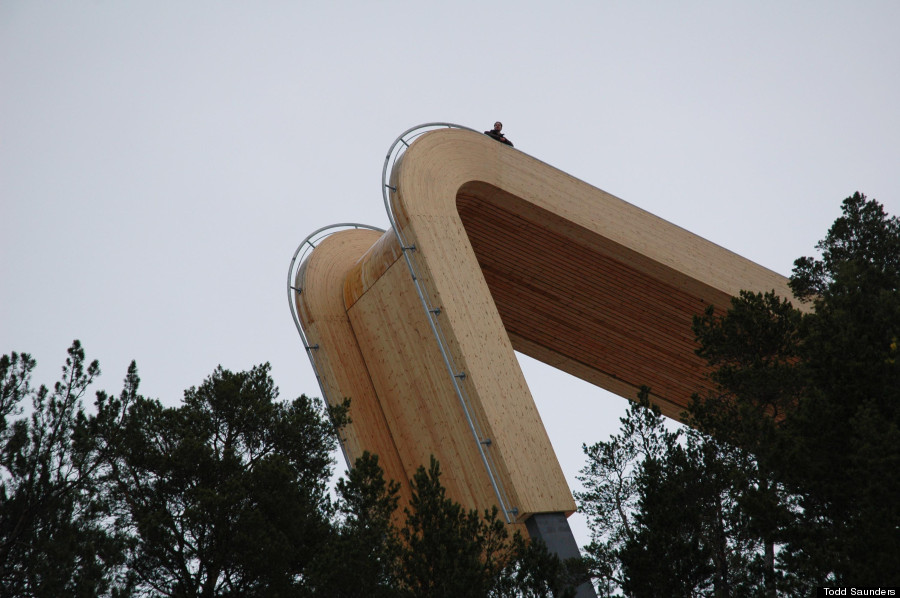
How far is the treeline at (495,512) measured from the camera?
780 cm

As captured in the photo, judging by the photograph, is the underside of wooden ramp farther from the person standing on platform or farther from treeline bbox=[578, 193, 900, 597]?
treeline bbox=[578, 193, 900, 597]

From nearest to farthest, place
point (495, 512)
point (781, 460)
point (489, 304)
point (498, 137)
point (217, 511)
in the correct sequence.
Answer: point (781, 460), point (495, 512), point (217, 511), point (489, 304), point (498, 137)

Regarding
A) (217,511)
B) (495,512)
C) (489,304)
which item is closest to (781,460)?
(495,512)

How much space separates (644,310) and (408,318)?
466 cm

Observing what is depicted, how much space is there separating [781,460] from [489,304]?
5661 mm

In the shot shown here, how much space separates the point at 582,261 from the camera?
15148mm

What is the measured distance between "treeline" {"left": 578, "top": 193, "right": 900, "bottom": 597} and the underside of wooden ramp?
1776 mm

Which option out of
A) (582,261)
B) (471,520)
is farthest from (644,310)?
(471,520)

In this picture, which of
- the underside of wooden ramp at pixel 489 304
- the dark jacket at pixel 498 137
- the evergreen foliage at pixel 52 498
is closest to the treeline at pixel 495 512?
the evergreen foliage at pixel 52 498

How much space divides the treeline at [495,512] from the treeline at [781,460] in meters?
0.02

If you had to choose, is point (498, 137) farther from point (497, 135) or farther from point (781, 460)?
point (781, 460)

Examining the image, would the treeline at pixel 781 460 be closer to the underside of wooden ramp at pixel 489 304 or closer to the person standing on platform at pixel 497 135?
Answer: the underside of wooden ramp at pixel 489 304

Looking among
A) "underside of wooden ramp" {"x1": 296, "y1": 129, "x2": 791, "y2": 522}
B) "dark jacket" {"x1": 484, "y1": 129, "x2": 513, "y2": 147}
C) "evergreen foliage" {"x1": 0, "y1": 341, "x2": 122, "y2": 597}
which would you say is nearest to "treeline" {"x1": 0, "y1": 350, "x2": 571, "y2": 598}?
"evergreen foliage" {"x1": 0, "y1": 341, "x2": 122, "y2": 597}

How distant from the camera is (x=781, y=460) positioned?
319 inches
